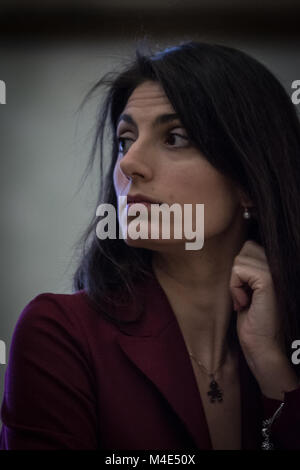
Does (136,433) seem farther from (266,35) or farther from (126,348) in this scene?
(266,35)

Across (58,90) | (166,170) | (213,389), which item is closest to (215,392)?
(213,389)

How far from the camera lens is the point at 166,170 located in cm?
89

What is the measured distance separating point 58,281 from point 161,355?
2.20ft

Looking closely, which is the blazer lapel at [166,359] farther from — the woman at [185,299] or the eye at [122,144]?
the eye at [122,144]

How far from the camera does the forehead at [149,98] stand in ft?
2.98

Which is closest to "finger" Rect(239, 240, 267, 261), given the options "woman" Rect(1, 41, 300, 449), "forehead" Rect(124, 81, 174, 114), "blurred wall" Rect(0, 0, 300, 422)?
"woman" Rect(1, 41, 300, 449)

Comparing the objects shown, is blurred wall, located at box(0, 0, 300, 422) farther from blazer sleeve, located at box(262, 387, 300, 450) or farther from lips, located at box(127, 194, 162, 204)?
blazer sleeve, located at box(262, 387, 300, 450)

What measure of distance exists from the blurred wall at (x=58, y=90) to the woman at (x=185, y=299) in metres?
0.22

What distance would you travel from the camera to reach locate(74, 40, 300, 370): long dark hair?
906 mm

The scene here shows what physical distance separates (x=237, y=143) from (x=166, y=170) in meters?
0.13

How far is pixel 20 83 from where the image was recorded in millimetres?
1504

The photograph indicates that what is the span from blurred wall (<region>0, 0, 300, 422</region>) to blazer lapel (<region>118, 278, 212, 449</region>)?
0.99 feet

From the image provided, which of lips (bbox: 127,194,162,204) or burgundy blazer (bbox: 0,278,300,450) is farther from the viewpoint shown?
lips (bbox: 127,194,162,204)
